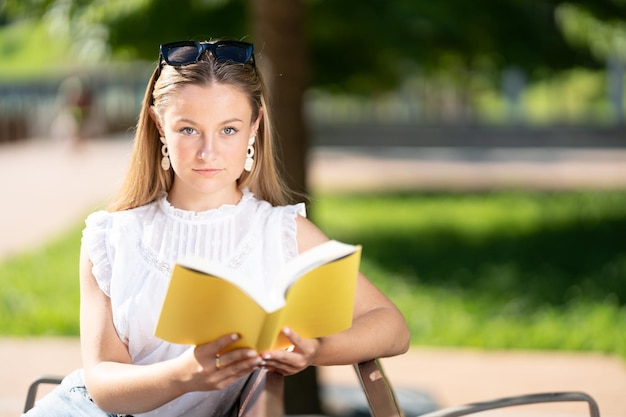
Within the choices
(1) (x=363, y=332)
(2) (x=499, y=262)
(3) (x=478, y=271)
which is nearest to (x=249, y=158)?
(1) (x=363, y=332)

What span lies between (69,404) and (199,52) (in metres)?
0.81

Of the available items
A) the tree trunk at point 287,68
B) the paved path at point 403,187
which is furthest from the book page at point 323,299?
the tree trunk at point 287,68

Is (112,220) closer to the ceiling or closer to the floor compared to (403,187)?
closer to the ceiling

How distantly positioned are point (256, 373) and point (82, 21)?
5235mm

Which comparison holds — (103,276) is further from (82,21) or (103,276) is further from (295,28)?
(82,21)

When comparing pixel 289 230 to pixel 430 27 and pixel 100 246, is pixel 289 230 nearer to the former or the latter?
pixel 100 246

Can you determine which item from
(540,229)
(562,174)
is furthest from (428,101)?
(540,229)

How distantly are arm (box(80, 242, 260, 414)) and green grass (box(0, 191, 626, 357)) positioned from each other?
4.55 meters

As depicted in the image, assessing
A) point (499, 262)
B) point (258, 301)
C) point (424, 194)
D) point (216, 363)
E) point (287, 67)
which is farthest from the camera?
point (424, 194)

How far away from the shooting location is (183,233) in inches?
89.4

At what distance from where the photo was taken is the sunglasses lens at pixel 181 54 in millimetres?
2158

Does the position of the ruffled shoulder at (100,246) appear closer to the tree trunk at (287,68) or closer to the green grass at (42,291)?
the tree trunk at (287,68)

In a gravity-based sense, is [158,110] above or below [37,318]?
above

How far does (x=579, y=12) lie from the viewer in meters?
9.50
